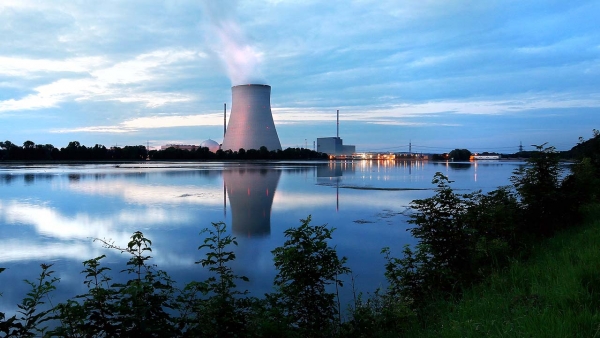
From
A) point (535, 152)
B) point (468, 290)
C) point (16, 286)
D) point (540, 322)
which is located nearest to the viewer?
point (540, 322)

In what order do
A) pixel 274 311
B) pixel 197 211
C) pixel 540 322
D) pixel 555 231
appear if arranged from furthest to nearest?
pixel 197 211
pixel 555 231
pixel 274 311
pixel 540 322

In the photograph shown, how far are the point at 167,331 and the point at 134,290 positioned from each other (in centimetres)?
35

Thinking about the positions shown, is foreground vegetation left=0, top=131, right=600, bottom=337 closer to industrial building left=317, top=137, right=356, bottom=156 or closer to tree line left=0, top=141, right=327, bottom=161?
tree line left=0, top=141, right=327, bottom=161

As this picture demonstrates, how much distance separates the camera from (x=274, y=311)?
2885 mm

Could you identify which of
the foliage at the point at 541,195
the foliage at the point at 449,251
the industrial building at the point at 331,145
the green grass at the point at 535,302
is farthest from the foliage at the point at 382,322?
the industrial building at the point at 331,145

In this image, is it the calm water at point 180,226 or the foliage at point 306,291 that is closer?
the foliage at point 306,291

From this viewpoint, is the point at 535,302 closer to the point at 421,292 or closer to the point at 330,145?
the point at 421,292

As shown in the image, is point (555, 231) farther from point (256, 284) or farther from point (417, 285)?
point (256, 284)

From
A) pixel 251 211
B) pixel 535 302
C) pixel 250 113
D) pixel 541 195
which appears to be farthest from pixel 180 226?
pixel 250 113

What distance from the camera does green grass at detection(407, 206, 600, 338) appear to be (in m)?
2.21

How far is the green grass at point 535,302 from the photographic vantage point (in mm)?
2211

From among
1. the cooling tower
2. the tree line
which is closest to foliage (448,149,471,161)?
the tree line

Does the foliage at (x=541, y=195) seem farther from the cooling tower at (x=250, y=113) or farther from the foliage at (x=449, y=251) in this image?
the cooling tower at (x=250, y=113)

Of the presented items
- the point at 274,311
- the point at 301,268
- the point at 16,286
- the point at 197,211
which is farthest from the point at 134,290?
the point at 197,211
